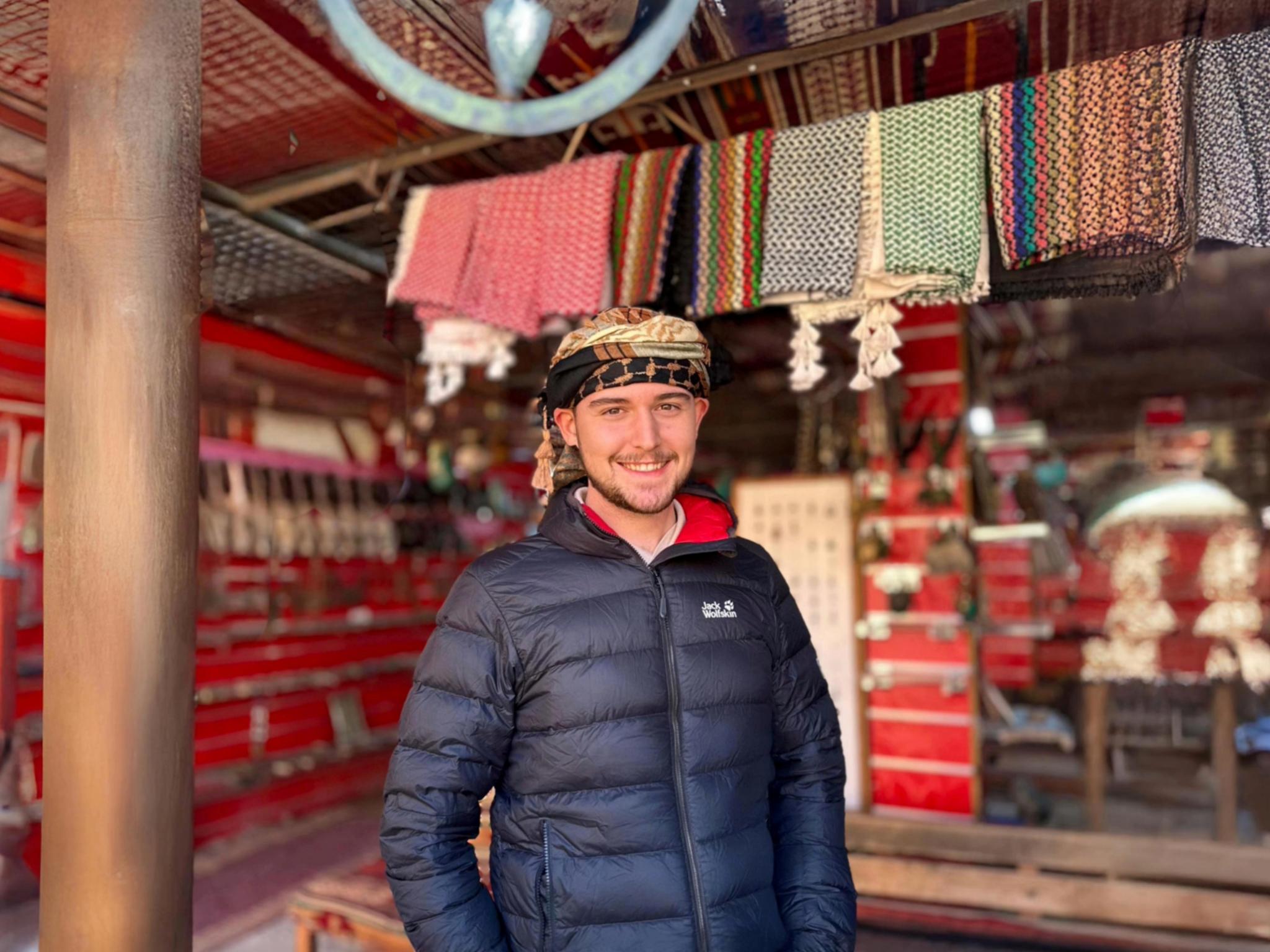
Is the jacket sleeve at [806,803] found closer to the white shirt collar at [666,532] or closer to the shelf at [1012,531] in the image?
the white shirt collar at [666,532]

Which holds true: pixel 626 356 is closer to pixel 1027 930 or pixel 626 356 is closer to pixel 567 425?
pixel 567 425

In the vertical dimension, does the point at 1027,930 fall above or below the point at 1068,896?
below

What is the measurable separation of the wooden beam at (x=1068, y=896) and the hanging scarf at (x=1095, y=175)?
2.29 metres

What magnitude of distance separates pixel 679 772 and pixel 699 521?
50 centimetres

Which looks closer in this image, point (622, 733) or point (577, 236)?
point (622, 733)

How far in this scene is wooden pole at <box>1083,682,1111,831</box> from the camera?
4238 mm

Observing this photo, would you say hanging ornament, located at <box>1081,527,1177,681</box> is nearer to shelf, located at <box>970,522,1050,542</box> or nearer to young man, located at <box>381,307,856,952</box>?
shelf, located at <box>970,522,1050,542</box>

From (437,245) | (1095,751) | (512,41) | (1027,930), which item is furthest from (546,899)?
(1095,751)

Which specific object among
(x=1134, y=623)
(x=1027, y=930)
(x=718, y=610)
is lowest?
(x=1027, y=930)

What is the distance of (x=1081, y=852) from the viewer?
142 inches

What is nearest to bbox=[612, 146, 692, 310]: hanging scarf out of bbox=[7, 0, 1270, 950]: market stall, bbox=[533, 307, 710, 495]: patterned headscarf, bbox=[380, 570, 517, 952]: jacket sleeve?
bbox=[7, 0, 1270, 950]: market stall

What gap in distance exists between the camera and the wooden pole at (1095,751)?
424 cm

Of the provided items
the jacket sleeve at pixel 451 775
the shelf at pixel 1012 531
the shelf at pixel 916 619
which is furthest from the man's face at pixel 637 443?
the shelf at pixel 1012 531

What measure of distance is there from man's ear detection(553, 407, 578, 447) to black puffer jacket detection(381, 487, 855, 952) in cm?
18
